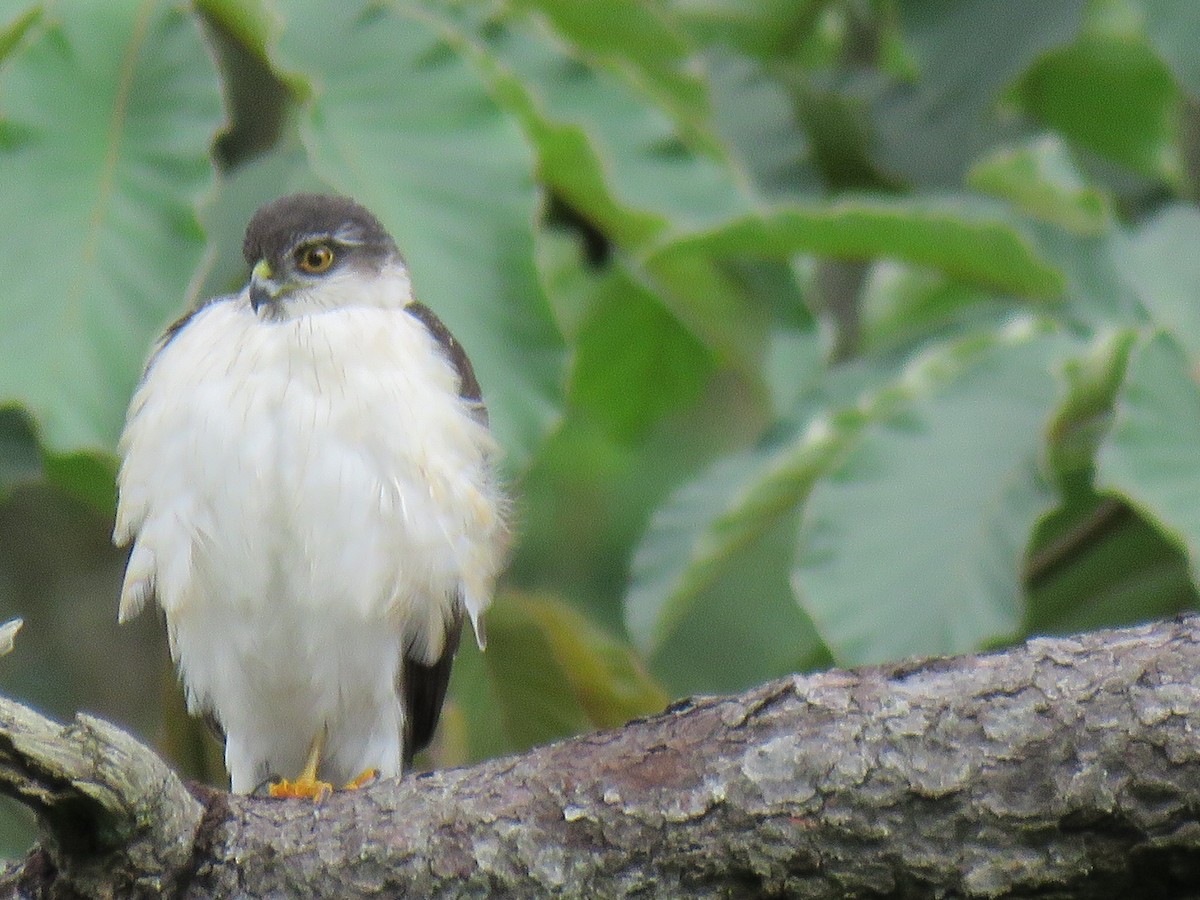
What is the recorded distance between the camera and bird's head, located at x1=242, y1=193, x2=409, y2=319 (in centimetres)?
444

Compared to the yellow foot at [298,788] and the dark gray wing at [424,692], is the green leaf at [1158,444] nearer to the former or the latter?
the dark gray wing at [424,692]

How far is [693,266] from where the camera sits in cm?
539

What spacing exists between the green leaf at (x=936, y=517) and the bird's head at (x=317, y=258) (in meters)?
1.25

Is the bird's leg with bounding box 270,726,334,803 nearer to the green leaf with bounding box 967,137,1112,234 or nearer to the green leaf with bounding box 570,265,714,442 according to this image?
the green leaf with bounding box 570,265,714,442

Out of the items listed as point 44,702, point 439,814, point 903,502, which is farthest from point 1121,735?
point 44,702

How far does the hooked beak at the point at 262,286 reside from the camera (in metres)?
4.40

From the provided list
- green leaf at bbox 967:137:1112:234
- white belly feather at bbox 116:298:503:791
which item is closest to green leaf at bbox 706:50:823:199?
green leaf at bbox 967:137:1112:234

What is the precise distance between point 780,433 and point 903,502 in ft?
2.38

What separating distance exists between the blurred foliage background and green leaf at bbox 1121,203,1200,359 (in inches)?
0.5

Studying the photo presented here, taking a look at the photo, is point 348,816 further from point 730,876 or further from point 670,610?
point 670,610

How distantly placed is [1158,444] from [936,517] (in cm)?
57

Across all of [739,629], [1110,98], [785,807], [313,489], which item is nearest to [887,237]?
[313,489]

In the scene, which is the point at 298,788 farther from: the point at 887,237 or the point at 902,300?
the point at 902,300

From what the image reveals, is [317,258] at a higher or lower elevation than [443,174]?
lower
